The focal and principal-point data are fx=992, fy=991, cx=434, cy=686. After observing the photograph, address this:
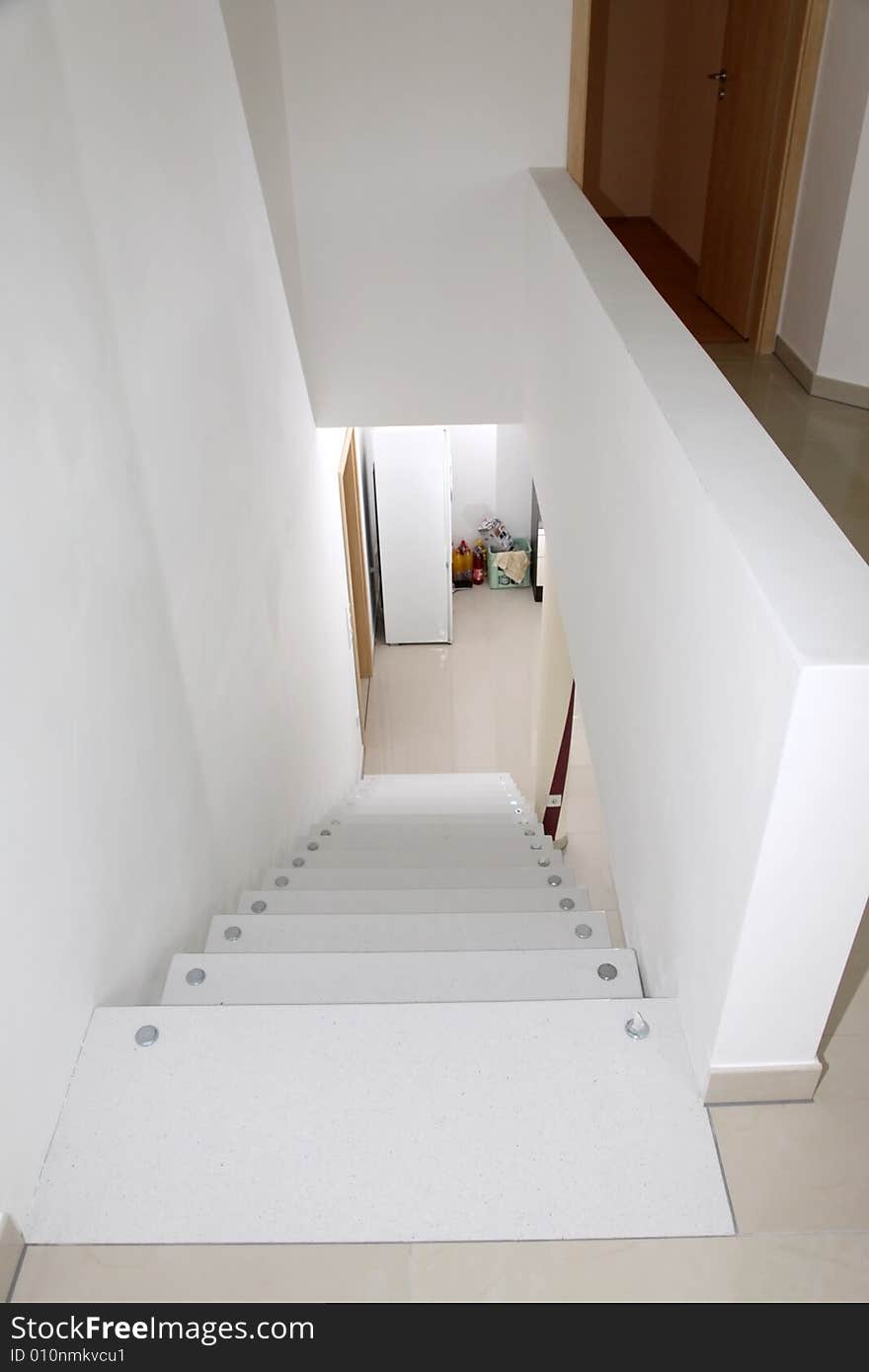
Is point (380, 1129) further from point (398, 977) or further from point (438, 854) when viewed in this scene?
point (438, 854)

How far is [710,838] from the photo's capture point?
5.90 ft

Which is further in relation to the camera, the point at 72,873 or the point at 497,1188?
the point at 72,873

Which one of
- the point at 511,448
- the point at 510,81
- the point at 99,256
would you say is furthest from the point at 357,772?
the point at 99,256

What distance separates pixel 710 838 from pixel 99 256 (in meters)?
1.76

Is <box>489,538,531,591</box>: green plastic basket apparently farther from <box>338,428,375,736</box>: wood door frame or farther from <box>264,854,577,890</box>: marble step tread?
<box>264,854,577,890</box>: marble step tread

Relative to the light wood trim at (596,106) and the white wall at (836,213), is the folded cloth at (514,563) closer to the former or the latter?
the light wood trim at (596,106)

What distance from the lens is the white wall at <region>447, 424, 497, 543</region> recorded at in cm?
929

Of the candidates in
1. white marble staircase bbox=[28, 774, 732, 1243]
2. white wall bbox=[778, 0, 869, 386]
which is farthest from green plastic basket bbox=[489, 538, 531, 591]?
white marble staircase bbox=[28, 774, 732, 1243]

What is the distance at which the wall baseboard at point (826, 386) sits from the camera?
4.31m

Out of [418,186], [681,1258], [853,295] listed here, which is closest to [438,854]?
[681,1258]

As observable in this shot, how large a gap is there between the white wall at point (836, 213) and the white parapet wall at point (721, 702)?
1.80 metres

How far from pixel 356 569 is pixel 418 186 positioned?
364 cm
